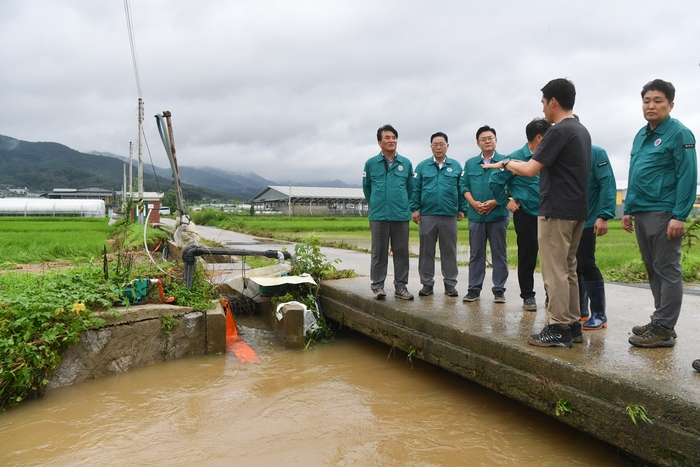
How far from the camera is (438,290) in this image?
17.8 ft

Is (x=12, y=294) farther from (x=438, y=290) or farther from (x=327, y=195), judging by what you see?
(x=327, y=195)

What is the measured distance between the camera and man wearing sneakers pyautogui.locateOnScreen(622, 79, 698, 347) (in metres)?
2.95

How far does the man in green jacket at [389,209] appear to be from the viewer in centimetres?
491

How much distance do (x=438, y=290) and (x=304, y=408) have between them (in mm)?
2313

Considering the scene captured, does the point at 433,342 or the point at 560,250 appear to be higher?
the point at 560,250

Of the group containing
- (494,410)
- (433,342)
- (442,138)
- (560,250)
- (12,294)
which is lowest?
(494,410)

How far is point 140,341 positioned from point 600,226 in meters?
4.02

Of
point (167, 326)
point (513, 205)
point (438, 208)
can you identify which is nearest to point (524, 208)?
point (513, 205)

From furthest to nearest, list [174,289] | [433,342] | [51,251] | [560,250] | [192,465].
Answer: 1. [51,251]
2. [174,289]
3. [433,342]
4. [560,250]
5. [192,465]

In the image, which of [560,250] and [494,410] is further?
[494,410]

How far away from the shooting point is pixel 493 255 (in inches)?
188

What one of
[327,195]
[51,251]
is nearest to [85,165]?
[327,195]

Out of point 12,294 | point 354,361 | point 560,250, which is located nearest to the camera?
point 560,250

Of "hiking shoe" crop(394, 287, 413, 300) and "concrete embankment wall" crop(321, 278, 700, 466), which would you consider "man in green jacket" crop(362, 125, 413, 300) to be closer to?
"hiking shoe" crop(394, 287, 413, 300)
